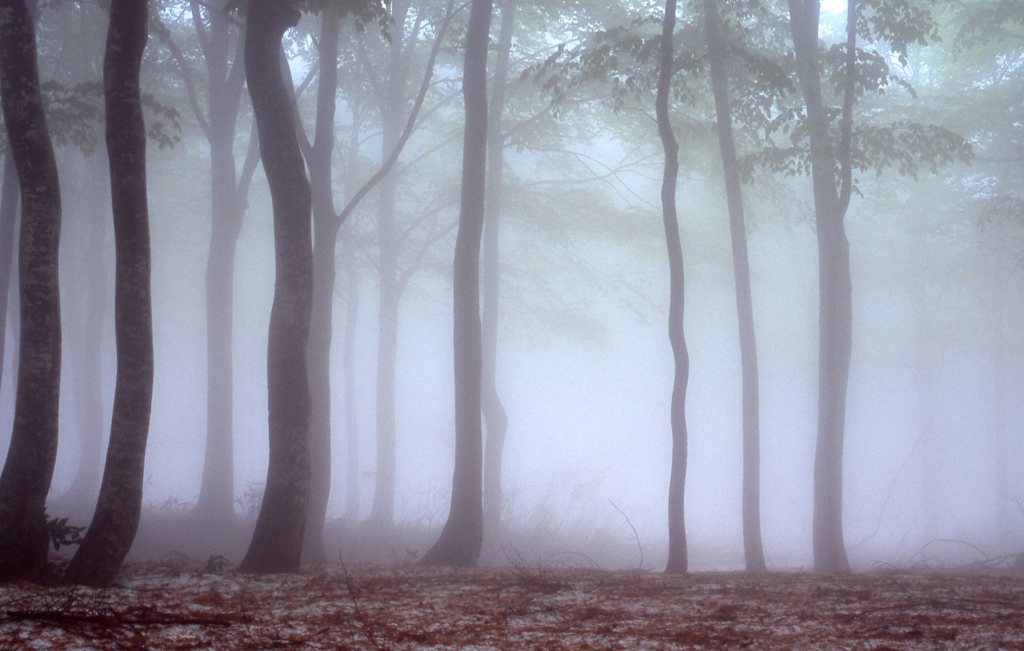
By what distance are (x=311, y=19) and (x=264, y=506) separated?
13.1 m

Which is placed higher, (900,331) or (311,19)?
(311,19)

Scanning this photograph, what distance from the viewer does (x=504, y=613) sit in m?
5.83

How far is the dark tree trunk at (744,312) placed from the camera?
1238 centimetres

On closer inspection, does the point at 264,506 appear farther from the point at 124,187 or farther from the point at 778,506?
the point at 778,506

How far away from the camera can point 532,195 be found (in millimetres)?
21328

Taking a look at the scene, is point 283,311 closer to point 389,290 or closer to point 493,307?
point 493,307

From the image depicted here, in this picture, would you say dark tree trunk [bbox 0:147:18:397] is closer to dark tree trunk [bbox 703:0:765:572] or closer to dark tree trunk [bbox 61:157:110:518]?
dark tree trunk [bbox 61:157:110:518]

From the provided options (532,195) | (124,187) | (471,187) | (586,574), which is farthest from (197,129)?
(586,574)

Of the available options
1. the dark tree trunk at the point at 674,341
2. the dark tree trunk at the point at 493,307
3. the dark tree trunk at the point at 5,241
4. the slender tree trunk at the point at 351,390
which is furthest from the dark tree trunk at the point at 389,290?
the dark tree trunk at the point at 674,341

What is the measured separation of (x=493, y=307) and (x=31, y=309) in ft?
36.7

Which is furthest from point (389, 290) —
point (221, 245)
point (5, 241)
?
point (5, 241)

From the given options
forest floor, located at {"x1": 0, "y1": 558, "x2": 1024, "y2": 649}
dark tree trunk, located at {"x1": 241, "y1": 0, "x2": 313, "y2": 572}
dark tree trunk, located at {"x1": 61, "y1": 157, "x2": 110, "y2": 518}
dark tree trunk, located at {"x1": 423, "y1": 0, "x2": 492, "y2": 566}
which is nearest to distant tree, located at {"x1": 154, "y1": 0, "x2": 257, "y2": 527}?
dark tree trunk, located at {"x1": 61, "y1": 157, "x2": 110, "y2": 518}

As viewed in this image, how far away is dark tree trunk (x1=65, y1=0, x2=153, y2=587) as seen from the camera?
7.14 m

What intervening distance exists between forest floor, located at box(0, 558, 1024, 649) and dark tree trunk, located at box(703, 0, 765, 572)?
4.55 metres
